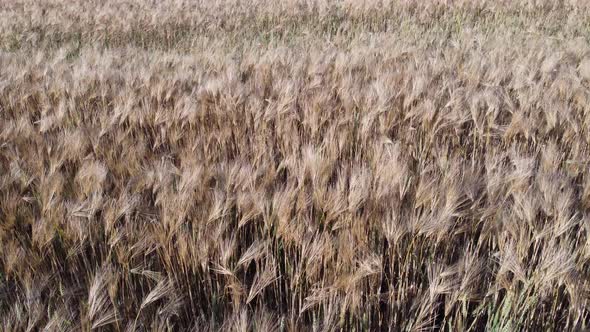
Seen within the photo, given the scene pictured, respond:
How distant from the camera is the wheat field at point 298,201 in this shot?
104 centimetres

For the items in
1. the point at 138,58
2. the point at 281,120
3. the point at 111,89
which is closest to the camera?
the point at 281,120

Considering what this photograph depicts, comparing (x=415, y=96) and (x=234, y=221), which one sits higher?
(x=415, y=96)

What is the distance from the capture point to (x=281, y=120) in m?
1.98

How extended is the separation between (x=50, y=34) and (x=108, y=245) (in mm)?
5074

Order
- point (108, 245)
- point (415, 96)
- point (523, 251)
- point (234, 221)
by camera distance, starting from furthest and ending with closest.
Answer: point (415, 96)
point (234, 221)
point (108, 245)
point (523, 251)

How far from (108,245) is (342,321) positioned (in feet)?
2.14

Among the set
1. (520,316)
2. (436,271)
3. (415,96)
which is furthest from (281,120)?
(520,316)

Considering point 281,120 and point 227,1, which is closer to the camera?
point 281,120

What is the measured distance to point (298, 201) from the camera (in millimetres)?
1253

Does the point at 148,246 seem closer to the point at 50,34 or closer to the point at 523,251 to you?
the point at 523,251

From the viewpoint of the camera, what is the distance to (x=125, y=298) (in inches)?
41.7

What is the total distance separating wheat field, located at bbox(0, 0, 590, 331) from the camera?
3.43 feet

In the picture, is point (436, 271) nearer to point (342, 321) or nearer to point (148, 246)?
point (342, 321)

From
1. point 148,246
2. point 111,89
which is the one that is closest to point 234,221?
point 148,246
